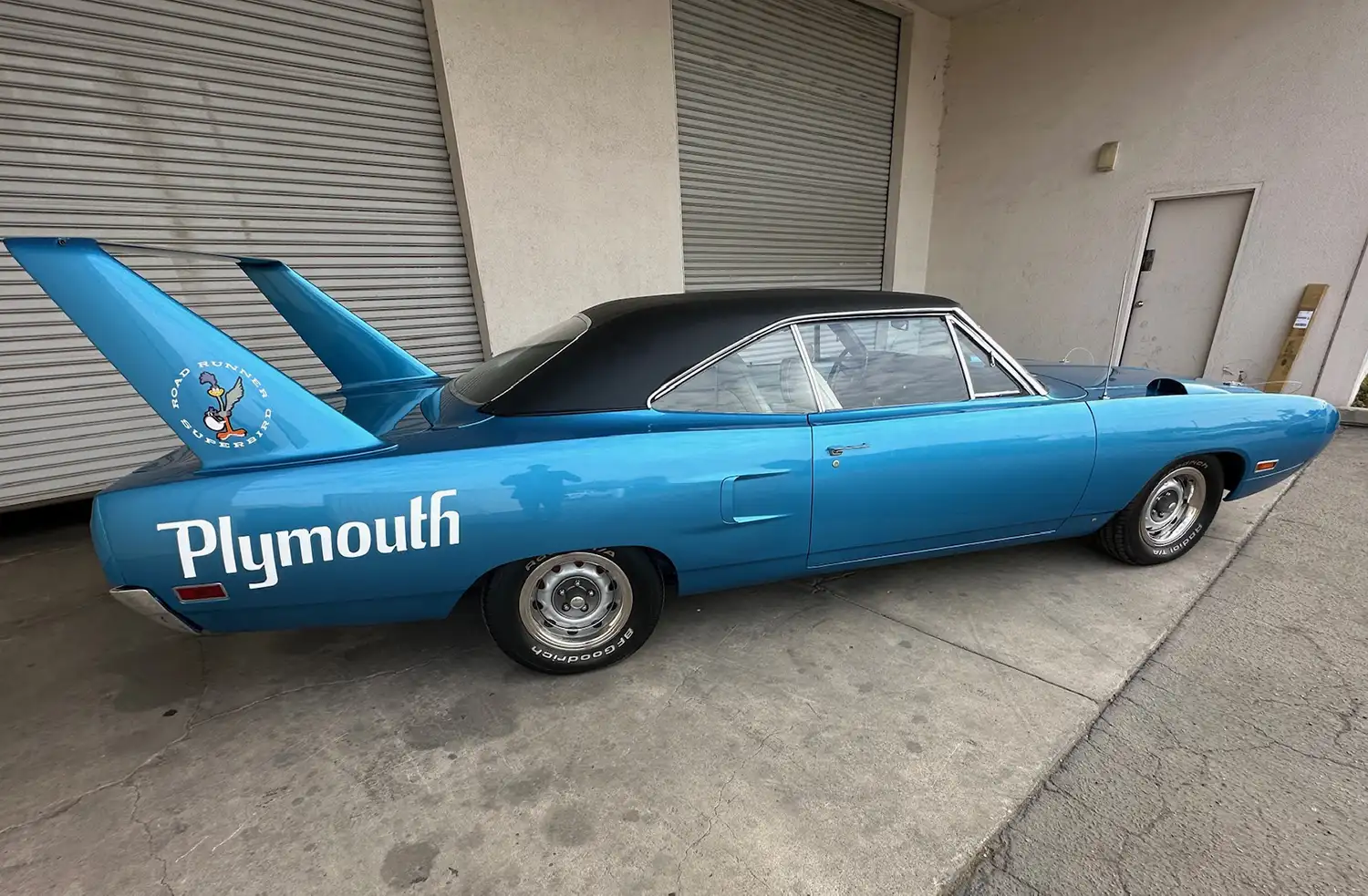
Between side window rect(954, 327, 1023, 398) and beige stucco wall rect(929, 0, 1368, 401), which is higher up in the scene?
beige stucco wall rect(929, 0, 1368, 401)

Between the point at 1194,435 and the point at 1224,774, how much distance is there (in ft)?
5.35

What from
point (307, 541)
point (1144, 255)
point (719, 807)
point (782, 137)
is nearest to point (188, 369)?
point (307, 541)

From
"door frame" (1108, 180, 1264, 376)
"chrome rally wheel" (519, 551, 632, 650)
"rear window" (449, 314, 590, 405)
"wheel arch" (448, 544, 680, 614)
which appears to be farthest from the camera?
"door frame" (1108, 180, 1264, 376)

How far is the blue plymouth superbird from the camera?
6.17 ft

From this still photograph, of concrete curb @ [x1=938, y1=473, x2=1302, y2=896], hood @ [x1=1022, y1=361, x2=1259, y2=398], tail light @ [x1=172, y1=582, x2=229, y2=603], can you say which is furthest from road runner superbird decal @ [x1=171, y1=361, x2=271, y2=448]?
hood @ [x1=1022, y1=361, x2=1259, y2=398]

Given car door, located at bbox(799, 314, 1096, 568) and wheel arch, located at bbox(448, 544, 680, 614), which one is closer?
wheel arch, located at bbox(448, 544, 680, 614)

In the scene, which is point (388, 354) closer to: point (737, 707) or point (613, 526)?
point (613, 526)

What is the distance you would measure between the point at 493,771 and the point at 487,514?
0.82 meters

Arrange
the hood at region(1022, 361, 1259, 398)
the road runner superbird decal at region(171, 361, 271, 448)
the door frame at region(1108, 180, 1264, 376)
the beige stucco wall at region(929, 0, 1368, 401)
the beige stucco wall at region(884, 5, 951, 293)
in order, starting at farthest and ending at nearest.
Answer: the beige stucco wall at region(884, 5, 951, 293), the door frame at region(1108, 180, 1264, 376), the beige stucco wall at region(929, 0, 1368, 401), the hood at region(1022, 361, 1259, 398), the road runner superbird decal at region(171, 361, 271, 448)

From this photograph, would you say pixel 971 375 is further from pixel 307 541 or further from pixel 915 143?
pixel 915 143

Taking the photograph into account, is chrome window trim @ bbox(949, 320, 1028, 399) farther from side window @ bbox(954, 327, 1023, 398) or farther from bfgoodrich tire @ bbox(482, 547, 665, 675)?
bfgoodrich tire @ bbox(482, 547, 665, 675)

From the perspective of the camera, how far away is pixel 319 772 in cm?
197

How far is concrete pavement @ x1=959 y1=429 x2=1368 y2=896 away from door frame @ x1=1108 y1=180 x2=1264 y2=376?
385cm

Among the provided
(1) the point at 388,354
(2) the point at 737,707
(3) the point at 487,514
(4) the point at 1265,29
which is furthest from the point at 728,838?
(4) the point at 1265,29
